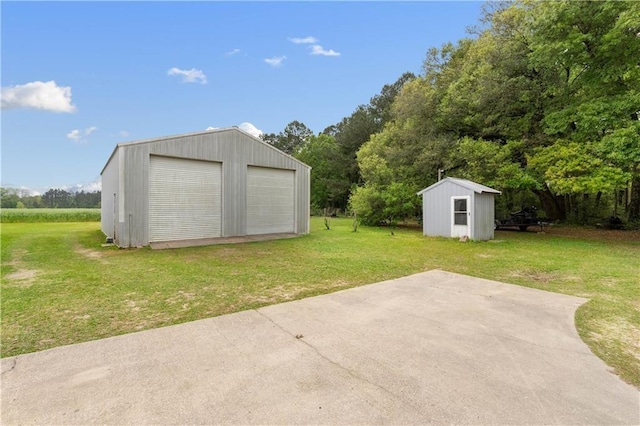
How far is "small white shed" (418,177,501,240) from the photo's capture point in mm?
11539

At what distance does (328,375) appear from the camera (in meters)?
2.34

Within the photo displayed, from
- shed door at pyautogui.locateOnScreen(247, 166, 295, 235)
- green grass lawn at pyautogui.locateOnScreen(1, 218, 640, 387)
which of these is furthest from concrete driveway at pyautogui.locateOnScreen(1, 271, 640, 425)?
shed door at pyautogui.locateOnScreen(247, 166, 295, 235)

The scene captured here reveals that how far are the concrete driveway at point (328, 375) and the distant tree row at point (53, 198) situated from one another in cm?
6176

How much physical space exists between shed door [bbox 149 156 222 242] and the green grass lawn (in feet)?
5.15

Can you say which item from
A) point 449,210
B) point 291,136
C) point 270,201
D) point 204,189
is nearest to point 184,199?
point 204,189

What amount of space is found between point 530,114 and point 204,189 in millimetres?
14662

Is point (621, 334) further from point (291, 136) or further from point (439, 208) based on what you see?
point (291, 136)

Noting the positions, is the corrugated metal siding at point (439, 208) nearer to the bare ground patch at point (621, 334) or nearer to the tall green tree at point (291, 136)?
the bare ground patch at point (621, 334)

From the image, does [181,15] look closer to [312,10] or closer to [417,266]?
[312,10]

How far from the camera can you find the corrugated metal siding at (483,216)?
11562 mm

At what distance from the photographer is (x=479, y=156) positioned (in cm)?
1373

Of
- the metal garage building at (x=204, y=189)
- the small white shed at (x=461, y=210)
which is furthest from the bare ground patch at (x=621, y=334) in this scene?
the metal garage building at (x=204, y=189)

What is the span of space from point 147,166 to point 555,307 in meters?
11.0

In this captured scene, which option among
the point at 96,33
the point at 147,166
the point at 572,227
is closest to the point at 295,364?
the point at 147,166
